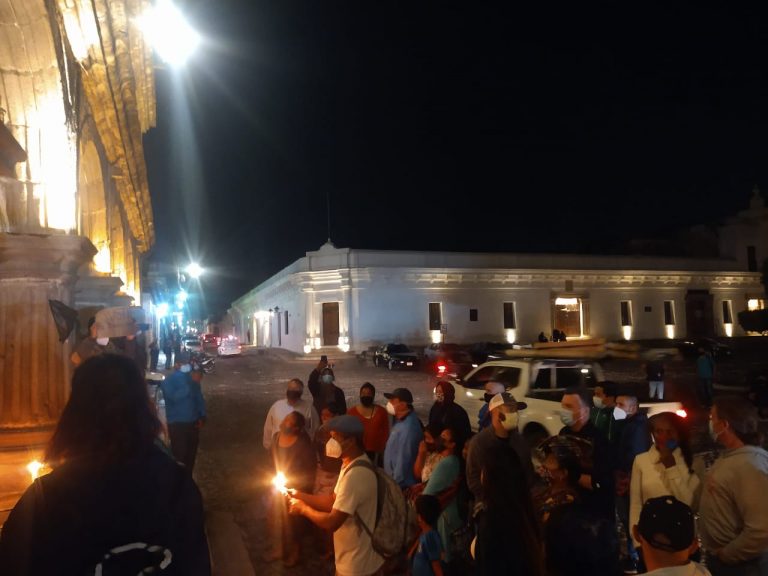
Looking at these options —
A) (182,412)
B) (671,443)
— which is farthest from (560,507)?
(182,412)

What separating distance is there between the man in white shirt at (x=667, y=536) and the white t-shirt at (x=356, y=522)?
1519 millimetres

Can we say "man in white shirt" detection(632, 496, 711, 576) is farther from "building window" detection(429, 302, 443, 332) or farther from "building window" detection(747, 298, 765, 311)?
"building window" detection(747, 298, 765, 311)

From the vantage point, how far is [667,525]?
7.42 feet

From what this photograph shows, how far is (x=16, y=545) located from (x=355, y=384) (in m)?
21.0

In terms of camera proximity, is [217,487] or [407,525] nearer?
[407,525]

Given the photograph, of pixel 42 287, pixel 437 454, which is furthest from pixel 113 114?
pixel 437 454

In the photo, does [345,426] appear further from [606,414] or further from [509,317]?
[509,317]

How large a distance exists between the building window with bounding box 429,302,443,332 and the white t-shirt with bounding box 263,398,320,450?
30377 millimetres

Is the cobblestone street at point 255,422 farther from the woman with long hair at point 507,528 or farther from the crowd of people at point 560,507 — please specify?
the woman with long hair at point 507,528

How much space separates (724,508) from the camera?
3354 mm

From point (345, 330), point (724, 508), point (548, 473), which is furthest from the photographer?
point (345, 330)

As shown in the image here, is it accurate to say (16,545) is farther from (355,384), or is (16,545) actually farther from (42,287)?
(355,384)

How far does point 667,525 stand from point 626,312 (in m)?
43.0

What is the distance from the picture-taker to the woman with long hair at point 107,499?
5.37 ft
